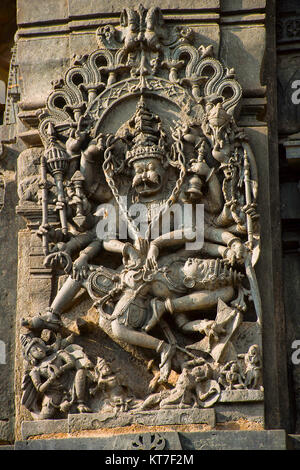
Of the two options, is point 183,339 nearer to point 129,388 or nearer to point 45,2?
point 129,388

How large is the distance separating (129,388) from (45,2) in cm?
290

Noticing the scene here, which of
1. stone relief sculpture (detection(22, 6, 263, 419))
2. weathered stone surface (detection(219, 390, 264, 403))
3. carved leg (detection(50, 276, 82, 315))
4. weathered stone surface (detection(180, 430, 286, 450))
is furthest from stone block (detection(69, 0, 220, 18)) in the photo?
weathered stone surface (detection(180, 430, 286, 450))

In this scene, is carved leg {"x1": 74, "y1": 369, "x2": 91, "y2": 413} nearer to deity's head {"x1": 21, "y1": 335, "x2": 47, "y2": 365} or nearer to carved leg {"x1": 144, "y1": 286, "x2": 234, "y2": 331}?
deity's head {"x1": 21, "y1": 335, "x2": 47, "y2": 365}

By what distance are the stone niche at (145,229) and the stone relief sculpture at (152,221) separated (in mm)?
10

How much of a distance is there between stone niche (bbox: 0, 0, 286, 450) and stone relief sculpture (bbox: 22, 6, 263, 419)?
0.03ft

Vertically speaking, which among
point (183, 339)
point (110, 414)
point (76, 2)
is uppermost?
point (76, 2)

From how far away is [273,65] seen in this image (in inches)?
362

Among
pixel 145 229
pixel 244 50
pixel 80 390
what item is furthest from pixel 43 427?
pixel 244 50

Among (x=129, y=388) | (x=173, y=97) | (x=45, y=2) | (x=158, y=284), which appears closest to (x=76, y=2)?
(x=45, y=2)

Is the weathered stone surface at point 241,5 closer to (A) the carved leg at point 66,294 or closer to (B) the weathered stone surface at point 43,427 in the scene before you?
(A) the carved leg at point 66,294

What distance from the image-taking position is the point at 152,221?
838cm

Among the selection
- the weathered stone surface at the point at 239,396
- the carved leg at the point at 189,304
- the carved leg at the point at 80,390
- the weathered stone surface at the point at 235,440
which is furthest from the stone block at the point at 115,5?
the weathered stone surface at the point at 235,440

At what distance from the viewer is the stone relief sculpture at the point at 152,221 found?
8.10m

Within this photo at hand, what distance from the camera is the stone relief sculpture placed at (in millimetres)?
8102
